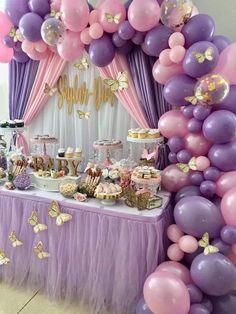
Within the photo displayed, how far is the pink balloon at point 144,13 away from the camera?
6.06 ft

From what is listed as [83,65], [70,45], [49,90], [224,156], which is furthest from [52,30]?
[224,156]

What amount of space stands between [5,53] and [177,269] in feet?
7.18

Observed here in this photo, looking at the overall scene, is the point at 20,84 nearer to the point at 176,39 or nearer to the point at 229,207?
the point at 176,39

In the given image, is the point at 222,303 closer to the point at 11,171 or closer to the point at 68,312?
the point at 68,312

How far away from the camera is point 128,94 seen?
2268 mm

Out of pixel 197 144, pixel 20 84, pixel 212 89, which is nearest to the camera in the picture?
pixel 212 89

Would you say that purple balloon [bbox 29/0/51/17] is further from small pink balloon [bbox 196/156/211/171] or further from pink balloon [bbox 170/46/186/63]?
small pink balloon [bbox 196/156/211/171]

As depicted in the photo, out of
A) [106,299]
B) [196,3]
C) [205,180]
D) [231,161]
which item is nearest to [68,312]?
[106,299]

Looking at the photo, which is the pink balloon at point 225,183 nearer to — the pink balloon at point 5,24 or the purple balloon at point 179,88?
the purple balloon at point 179,88

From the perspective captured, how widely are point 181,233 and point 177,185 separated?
36cm

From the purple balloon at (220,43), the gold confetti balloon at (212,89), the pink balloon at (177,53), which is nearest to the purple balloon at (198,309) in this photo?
the gold confetti balloon at (212,89)

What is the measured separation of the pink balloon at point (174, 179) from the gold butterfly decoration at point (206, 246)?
1.44 feet

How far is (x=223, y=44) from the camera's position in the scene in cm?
190

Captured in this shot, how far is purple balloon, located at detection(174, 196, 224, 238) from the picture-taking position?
170 centimetres
